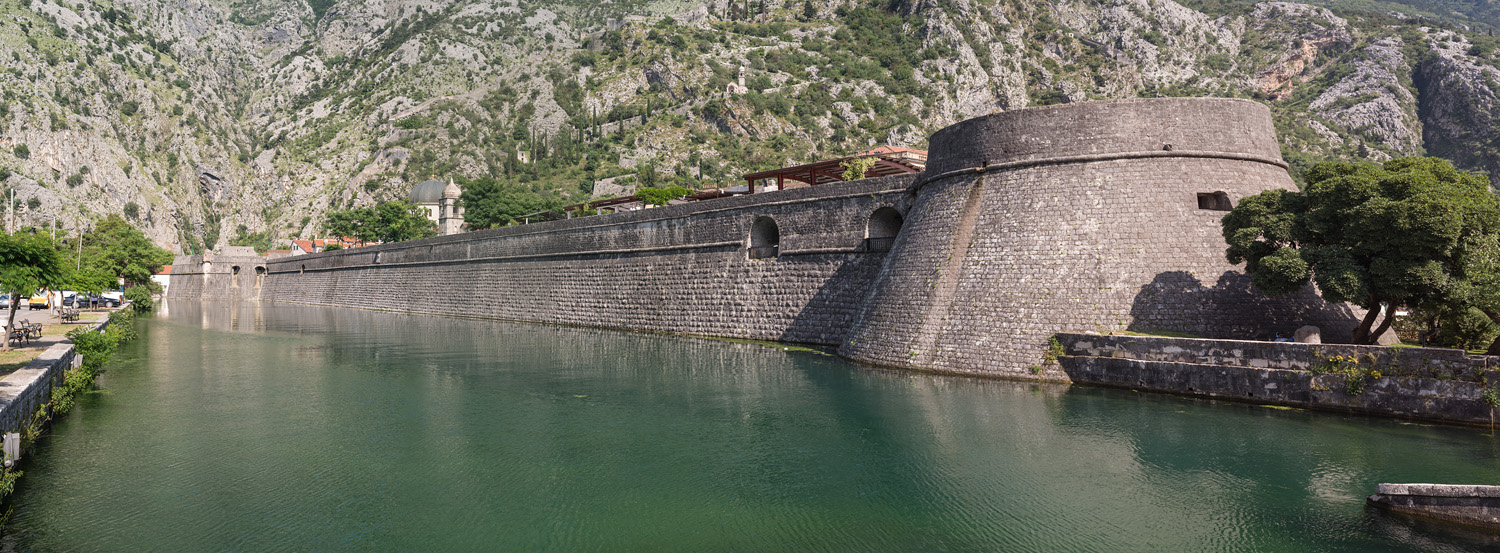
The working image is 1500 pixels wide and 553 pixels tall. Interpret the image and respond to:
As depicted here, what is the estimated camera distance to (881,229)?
1017 inches

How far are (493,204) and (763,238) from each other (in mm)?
48848

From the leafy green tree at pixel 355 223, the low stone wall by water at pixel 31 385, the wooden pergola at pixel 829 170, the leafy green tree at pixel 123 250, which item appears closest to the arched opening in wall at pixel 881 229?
the wooden pergola at pixel 829 170

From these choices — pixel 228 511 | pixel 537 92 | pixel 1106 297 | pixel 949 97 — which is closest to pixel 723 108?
pixel 949 97

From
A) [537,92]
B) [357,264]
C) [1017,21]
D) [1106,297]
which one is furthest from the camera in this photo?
[537,92]

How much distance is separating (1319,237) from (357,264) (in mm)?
62953

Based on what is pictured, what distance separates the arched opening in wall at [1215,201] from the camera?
18719 millimetres

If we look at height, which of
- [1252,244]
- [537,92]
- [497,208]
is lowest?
[1252,244]

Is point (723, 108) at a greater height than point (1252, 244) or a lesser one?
greater

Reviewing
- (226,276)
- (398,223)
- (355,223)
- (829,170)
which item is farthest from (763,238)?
(226,276)

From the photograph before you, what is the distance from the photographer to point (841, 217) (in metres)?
26.3

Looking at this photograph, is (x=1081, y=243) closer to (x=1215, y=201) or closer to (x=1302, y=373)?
(x=1215, y=201)

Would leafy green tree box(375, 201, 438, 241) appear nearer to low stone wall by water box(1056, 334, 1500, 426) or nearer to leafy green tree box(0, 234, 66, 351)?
leafy green tree box(0, 234, 66, 351)

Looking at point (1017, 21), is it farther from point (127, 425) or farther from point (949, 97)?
point (127, 425)

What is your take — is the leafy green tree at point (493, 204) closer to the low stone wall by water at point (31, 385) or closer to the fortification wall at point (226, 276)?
the fortification wall at point (226, 276)
